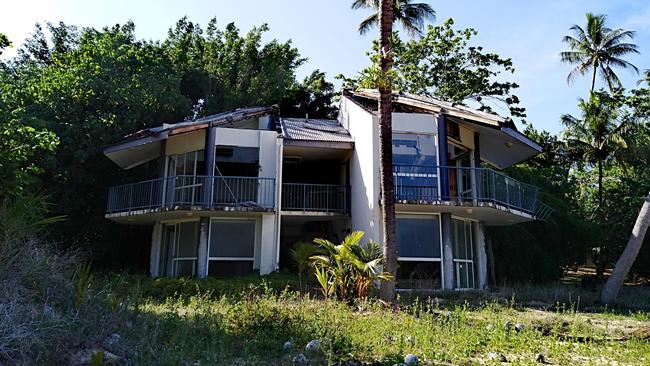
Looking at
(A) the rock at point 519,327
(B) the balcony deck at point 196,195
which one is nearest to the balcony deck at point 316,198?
(B) the balcony deck at point 196,195

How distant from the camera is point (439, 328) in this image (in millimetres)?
8820

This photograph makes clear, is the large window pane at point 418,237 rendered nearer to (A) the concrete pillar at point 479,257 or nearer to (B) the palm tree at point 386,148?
(A) the concrete pillar at point 479,257

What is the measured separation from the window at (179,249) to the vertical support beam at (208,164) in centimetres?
149

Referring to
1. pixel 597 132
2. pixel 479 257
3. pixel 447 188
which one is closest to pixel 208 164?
pixel 447 188

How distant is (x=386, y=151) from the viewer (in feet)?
43.4

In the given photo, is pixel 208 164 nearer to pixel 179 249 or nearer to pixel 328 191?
pixel 179 249

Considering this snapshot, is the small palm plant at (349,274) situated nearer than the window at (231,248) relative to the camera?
Yes

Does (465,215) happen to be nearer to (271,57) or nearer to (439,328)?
(439,328)

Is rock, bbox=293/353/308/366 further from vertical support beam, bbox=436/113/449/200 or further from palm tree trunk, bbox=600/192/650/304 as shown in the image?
palm tree trunk, bbox=600/192/650/304

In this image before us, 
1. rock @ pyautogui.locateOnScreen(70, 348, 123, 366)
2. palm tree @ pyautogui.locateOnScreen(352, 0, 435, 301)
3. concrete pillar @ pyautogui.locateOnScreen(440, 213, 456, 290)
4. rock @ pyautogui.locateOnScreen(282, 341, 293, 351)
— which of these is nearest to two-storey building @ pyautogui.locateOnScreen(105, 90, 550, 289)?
concrete pillar @ pyautogui.locateOnScreen(440, 213, 456, 290)

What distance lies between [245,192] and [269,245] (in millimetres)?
2194

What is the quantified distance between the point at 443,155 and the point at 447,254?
3.48 m

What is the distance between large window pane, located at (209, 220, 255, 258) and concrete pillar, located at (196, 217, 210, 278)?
0.22 m

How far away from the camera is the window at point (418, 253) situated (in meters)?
17.0
